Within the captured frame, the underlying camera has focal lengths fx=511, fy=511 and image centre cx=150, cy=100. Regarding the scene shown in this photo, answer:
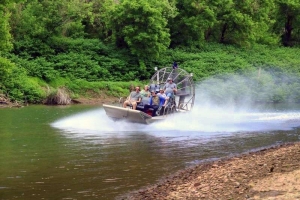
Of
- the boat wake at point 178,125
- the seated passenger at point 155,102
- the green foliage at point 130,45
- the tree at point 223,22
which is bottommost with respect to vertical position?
the boat wake at point 178,125

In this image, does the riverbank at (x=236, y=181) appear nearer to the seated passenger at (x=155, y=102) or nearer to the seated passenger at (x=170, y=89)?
the seated passenger at (x=155, y=102)

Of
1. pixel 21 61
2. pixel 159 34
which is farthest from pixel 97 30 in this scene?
pixel 21 61

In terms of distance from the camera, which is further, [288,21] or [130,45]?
[288,21]

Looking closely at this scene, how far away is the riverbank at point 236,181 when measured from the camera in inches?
430

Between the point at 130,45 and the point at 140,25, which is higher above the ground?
the point at 140,25

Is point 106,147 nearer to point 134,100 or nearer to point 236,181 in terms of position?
point 236,181

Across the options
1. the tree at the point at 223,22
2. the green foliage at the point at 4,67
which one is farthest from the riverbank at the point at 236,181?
the tree at the point at 223,22

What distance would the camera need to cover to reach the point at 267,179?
1199cm

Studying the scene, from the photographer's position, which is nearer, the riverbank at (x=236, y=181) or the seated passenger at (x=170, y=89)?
the riverbank at (x=236, y=181)

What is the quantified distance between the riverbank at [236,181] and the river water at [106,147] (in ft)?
2.47

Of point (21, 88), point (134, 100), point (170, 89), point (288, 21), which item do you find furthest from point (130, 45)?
point (288, 21)

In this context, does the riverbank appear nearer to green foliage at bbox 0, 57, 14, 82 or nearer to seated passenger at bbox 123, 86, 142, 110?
seated passenger at bbox 123, 86, 142, 110

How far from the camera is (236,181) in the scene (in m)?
12.4

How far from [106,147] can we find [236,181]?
292 inches
